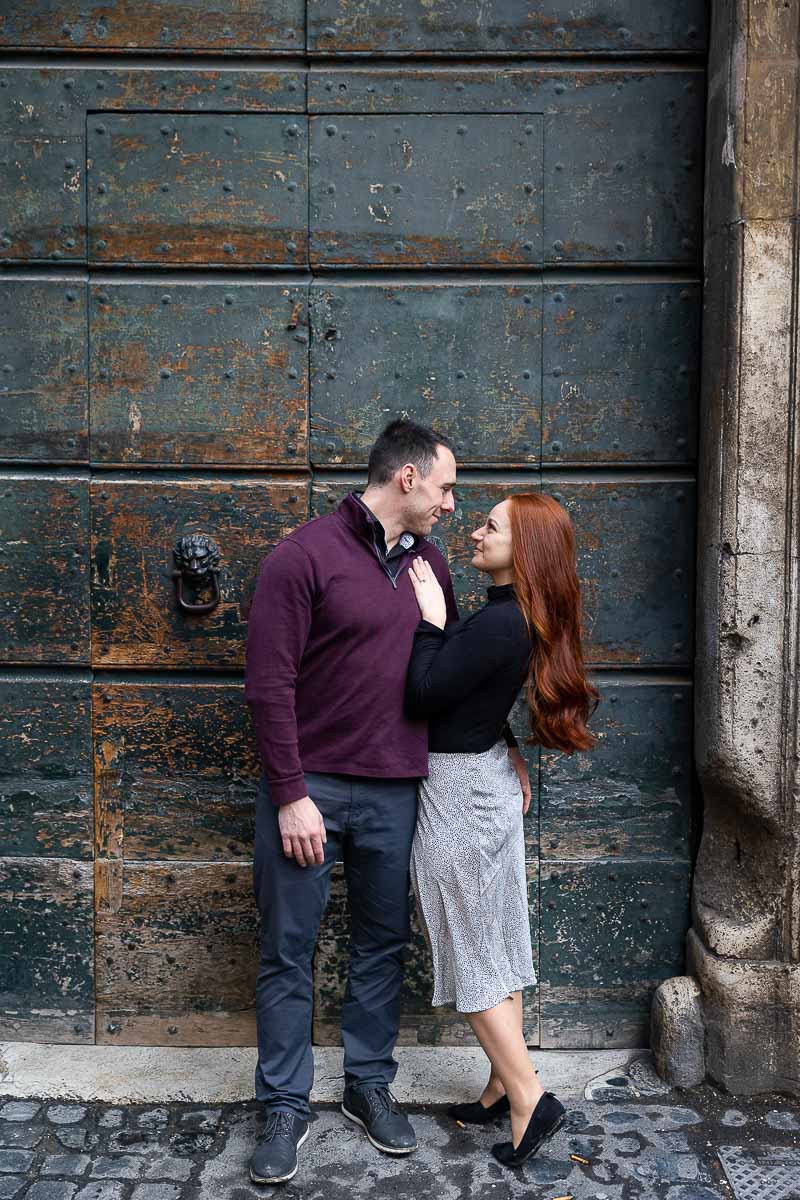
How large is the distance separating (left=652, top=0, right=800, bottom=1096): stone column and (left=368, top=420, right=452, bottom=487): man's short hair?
0.83 metres

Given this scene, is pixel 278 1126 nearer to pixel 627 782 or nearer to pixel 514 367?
pixel 627 782

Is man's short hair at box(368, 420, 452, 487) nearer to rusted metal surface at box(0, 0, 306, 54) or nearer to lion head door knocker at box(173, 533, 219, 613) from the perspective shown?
lion head door knocker at box(173, 533, 219, 613)

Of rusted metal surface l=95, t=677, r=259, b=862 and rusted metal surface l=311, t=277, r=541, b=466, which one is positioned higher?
rusted metal surface l=311, t=277, r=541, b=466

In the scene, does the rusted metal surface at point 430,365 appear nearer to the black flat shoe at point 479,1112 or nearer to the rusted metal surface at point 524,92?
the rusted metal surface at point 524,92

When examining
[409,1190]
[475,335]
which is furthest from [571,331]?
[409,1190]

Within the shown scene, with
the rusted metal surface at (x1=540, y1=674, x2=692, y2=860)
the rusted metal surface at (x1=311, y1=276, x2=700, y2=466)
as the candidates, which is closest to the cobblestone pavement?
the rusted metal surface at (x1=540, y1=674, x2=692, y2=860)

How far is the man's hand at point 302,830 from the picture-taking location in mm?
2832

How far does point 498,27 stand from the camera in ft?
10.8

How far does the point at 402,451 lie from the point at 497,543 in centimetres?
34

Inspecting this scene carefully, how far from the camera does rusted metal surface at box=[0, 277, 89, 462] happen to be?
133 inches

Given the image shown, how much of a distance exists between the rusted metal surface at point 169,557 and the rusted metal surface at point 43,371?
19 cm

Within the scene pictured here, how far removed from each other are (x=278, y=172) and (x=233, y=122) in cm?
19

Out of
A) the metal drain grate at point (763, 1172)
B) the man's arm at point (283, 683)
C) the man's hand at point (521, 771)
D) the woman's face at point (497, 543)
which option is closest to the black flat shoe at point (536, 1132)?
the metal drain grate at point (763, 1172)

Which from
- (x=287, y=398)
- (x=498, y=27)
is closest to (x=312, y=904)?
(x=287, y=398)
